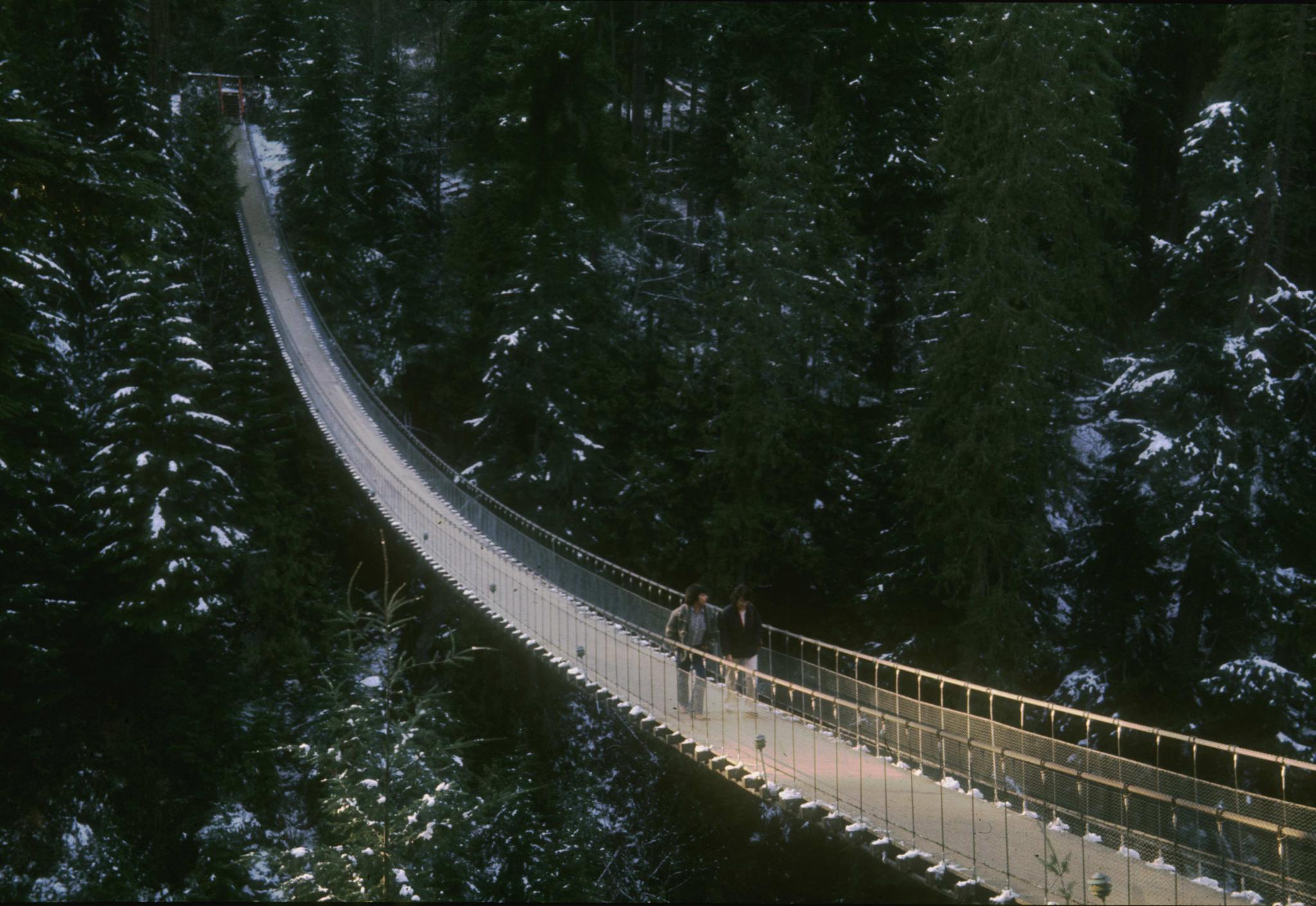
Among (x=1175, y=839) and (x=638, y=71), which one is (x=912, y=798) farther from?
(x=638, y=71)

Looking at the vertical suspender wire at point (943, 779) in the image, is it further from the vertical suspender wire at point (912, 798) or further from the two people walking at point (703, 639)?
the two people walking at point (703, 639)

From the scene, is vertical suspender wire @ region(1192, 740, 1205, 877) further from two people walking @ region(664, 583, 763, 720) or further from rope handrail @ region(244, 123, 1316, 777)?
two people walking @ region(664, 583, 763, 720)

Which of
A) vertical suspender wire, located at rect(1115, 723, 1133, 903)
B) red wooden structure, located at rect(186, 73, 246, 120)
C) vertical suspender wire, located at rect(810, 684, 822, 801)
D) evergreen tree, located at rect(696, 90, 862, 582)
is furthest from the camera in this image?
red wooden structure, located at rect(186, 73, 246, 120)

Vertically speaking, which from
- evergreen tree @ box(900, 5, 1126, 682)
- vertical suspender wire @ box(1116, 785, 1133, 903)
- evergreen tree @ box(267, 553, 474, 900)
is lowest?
evergreen tree @ box(267, 553, 474, 900)

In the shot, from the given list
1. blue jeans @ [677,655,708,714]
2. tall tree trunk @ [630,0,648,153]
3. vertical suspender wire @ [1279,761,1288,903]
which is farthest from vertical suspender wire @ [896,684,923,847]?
tall tree trunk @ [630,0,648,153]

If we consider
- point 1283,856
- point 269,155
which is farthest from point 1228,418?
point 269,155

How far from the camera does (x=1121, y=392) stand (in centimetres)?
1474

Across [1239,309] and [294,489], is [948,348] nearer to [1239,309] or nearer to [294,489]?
[1239,309]

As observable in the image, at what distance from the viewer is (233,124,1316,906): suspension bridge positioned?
20.8 ft

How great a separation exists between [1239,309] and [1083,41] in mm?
3804

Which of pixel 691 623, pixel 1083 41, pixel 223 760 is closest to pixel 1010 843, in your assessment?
pixel 691 623

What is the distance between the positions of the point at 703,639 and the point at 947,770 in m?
2.22

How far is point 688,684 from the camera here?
9.41 metres

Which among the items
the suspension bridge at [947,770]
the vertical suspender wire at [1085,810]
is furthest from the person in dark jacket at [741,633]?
the vertical suspender wire at [1085,810]
